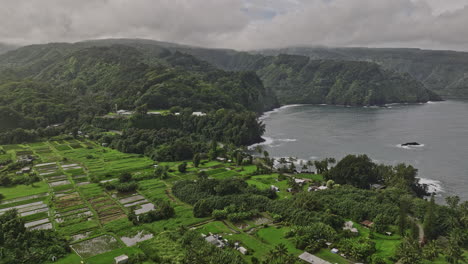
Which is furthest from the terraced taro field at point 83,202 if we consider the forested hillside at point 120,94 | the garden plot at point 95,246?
the forested hillside at point 120,94

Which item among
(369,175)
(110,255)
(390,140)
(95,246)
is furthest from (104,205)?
(390,140)

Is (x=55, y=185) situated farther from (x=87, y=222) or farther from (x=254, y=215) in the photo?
(x=254, y=215)

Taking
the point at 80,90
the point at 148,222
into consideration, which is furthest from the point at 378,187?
the point at 80,90

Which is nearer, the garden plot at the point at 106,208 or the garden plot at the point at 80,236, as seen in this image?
the garden plot at the point at 80,236

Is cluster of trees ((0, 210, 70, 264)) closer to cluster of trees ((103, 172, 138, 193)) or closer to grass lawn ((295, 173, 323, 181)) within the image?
cluster of trees ((103, 172, 138, 193))

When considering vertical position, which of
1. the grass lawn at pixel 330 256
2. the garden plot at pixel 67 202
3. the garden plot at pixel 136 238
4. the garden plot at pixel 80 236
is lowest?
the garden plot at pixel 67 202

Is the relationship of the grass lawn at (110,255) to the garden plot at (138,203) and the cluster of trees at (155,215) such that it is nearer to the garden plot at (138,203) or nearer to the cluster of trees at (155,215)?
the cluster of trees at (155,215)
